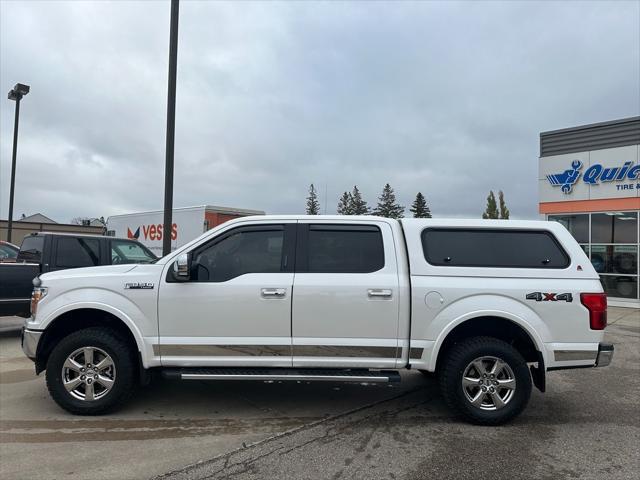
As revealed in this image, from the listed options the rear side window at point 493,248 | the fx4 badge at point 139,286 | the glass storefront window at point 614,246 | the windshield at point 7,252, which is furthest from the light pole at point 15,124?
the glass storefront window at point 614,246

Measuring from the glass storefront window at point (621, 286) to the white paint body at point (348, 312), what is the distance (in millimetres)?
12020

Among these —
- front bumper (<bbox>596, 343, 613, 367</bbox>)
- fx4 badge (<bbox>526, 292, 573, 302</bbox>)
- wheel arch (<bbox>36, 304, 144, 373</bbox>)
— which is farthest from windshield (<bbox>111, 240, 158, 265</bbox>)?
front bumper (<bbox>596, 343, 613, 367</bbox>)

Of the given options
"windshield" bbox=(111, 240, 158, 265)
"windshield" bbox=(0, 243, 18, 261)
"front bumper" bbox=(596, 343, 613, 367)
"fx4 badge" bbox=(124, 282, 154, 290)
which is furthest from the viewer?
"windshield" bbox=(0, 243, 18, 261)

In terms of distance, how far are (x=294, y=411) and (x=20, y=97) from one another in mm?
17918

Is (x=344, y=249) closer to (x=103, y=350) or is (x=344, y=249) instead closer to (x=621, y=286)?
(x=103, y=350)

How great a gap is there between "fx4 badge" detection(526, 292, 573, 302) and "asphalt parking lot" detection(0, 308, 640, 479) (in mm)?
1217

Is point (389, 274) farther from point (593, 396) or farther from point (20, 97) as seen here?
point (20, 97)

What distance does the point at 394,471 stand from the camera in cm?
369

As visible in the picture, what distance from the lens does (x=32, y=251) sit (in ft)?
28.6

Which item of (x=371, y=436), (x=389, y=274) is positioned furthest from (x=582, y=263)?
(x=371, y=436)

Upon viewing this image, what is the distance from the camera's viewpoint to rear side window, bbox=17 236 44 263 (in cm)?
857

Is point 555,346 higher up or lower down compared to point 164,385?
higher up

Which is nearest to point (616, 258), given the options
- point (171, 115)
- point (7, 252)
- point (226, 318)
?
point (171, 115)

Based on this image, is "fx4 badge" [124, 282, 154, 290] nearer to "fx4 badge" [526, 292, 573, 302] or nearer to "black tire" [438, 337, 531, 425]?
"black tire" [438, 337, 531, 425]
